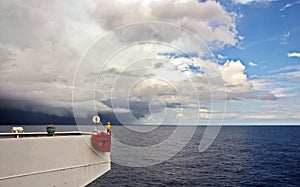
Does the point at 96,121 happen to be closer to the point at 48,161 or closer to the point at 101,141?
the point at 101,141

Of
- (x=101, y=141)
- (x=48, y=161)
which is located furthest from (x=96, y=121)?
(x=48, y=161)

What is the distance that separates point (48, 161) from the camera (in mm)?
17062

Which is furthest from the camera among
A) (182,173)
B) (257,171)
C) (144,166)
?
(144,166)

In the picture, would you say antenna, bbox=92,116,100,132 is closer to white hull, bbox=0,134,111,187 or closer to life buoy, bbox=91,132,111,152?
life buoy, bbox=91,132,111,152

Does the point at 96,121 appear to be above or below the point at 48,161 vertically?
above

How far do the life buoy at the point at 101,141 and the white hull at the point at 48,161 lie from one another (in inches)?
18.4

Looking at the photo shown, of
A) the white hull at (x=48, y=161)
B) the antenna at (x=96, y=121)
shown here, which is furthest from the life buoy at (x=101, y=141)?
the antenna at (x=96, y=121)

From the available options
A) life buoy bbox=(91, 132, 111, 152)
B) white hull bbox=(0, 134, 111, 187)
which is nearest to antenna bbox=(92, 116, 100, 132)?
life buoy bbox=(91, 132, 111, 152)

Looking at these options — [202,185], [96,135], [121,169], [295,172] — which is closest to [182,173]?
[202,185]

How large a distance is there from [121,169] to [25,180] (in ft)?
158

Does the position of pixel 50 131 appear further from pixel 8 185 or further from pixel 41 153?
pixel 8 185

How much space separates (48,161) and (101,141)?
5.24 metres

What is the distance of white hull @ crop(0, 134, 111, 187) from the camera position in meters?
14.9

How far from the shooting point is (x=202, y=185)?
46.3m
